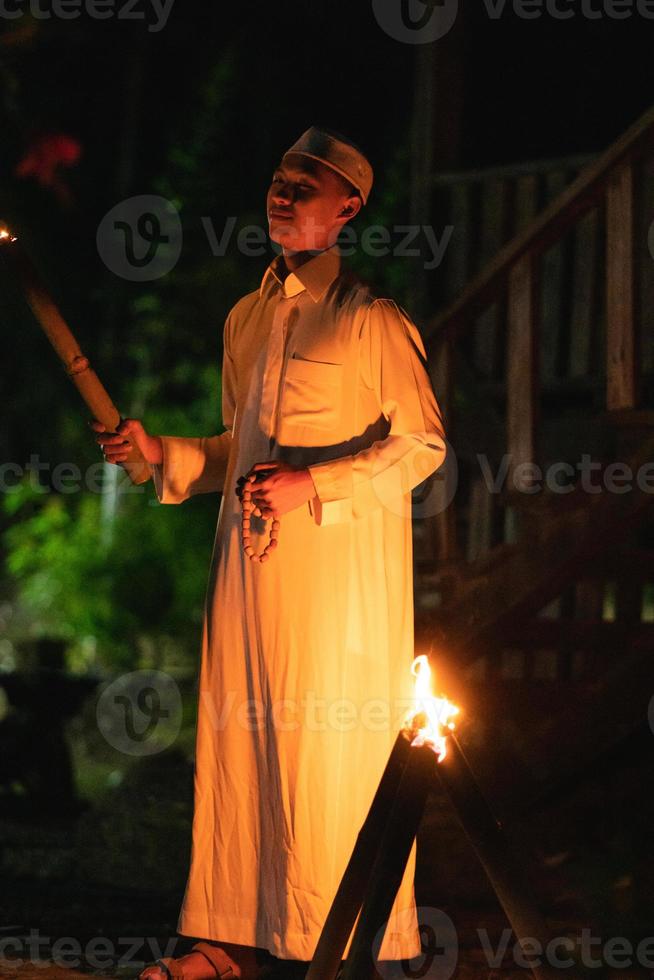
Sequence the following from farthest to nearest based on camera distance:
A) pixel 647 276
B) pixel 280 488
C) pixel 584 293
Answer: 1. pixel 584 293
2. pixel 647 276
3. pixel 280 488

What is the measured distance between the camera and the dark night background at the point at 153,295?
6.64 m

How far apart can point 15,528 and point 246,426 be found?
501 inches

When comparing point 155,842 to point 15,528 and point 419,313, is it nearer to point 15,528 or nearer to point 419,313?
point 419,313

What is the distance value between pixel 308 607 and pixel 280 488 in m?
0.40

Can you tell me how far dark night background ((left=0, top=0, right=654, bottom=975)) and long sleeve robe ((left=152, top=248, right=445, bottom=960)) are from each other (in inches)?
48.2

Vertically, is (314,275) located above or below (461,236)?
below

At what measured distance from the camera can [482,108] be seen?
30.1ft

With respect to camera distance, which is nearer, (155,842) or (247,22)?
(155,842)

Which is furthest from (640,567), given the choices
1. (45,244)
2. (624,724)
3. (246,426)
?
(45,244)

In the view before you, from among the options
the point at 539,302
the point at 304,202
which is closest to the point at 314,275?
the point at 304,202

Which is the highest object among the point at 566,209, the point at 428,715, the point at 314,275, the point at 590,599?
the point at 566,209

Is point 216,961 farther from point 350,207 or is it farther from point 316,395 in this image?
point 350,207

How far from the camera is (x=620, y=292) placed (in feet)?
19.5

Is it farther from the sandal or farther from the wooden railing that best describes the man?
the wooden railing
